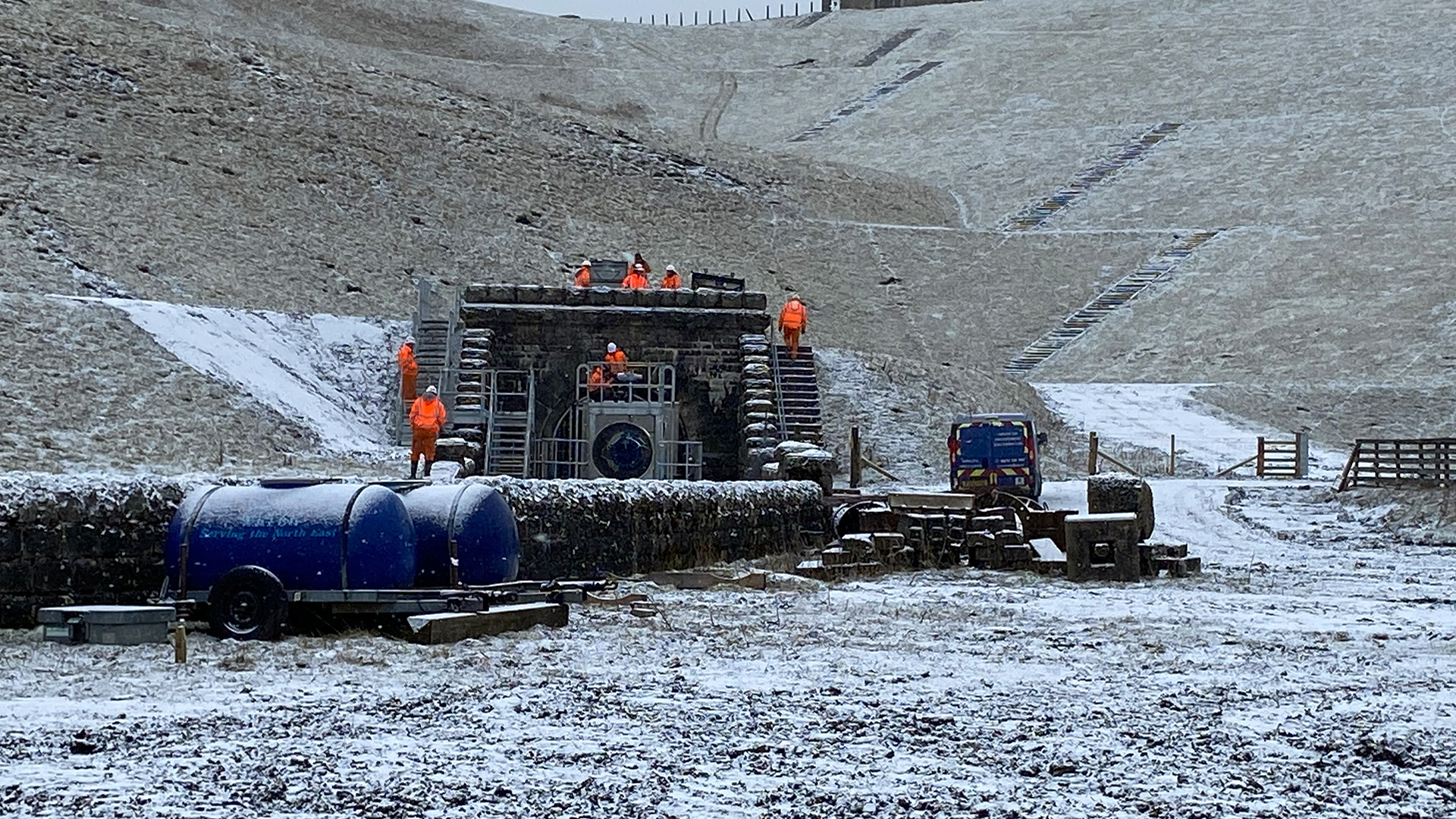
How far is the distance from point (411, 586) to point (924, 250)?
46.1m

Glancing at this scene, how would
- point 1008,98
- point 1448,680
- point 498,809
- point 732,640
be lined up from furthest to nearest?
point 1008,98 → point 732,640 → point 1448,680 → point 498,809

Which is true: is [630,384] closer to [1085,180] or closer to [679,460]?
[679,460]

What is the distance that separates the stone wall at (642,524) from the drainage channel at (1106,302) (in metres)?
27.5

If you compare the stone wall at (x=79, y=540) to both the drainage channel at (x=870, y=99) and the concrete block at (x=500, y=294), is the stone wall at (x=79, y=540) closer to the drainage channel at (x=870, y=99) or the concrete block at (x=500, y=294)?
the concrete block at (x=500, y=294)

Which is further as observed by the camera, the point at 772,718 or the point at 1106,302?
the point at 1106,302

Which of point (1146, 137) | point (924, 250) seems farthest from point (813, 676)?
point (1146, 137)

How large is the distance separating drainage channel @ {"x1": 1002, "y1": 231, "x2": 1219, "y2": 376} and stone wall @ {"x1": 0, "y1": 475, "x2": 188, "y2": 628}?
36.7 metres

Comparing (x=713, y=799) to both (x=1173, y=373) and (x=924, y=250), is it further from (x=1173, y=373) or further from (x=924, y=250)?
(x=924, y=250)

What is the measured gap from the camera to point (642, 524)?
1905 centimetres

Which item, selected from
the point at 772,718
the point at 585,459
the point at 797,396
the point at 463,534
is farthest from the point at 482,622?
Result: the point at 797,396

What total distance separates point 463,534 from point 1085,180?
189ft

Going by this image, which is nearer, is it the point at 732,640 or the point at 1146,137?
the point at 732,640

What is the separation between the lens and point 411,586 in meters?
14.4

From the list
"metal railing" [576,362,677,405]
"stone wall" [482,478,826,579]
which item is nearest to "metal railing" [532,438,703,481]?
"metal railing" [576,362,677,405]
